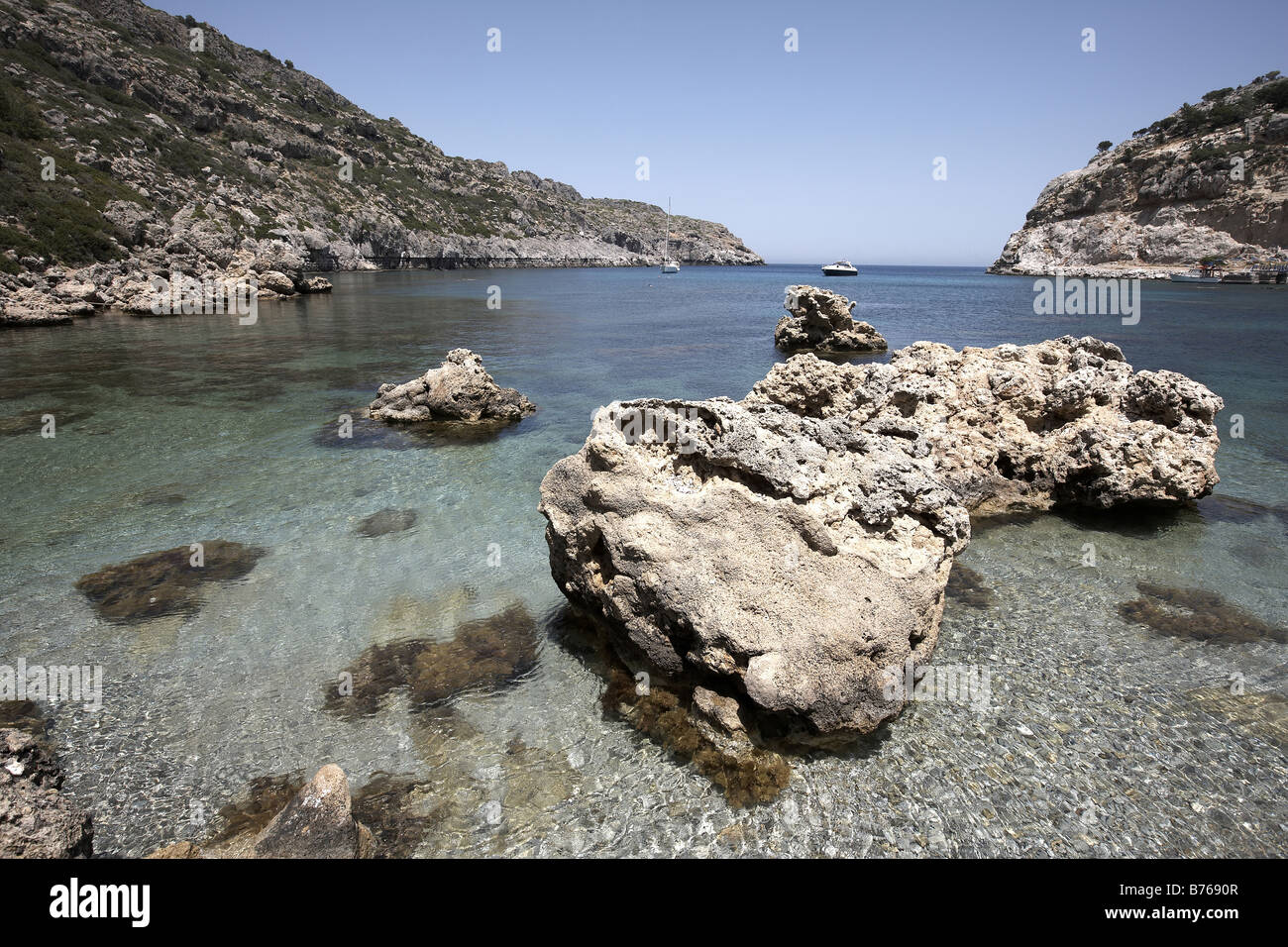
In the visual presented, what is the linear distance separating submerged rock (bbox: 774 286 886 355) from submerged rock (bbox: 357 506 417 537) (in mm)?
22677

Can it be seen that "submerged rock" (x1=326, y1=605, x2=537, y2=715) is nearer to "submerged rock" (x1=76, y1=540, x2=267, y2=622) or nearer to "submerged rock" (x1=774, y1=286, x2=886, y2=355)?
"submerged rock" (x1=76, y1=540, x2=267, y2=622)

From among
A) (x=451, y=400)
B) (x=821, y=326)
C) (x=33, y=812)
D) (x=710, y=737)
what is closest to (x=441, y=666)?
(x=710, y=737)

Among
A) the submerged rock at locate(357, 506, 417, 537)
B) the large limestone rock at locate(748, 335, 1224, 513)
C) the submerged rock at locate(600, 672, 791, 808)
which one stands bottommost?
the submerged rock at locate(600, 672, 791, 808)

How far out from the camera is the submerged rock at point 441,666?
259 inches

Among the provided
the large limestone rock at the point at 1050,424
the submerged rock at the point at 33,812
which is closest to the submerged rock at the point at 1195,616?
the large limestone rock at the point at 1050,424

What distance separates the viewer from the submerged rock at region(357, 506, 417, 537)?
10.5 m

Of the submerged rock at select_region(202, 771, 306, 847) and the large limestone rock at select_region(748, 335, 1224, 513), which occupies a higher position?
the large limestone rock at select_region(748, 335, 1224, 513)

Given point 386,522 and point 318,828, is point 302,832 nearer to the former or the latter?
point 318,828

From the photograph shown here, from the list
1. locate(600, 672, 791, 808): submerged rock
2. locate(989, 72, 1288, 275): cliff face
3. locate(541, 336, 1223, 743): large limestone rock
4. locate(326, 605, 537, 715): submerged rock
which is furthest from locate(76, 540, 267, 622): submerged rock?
locate(989, 72, 1288, 275): cliff face

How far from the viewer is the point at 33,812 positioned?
4059mm

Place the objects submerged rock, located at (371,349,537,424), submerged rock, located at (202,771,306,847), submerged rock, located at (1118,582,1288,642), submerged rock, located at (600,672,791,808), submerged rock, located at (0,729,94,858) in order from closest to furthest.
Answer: submerged rock, located at (0,729,94,858) < submerged rock, located at (202,771,306,847) < submerged rock, located at (600,672,791,808) < submerged rock, located at (1118,582,1288,642) < submerged rock, located at (371,349,537,424)

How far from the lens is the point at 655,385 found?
2230 centimetres

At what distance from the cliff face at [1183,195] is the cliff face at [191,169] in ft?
354

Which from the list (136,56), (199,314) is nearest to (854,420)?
(199,314)
